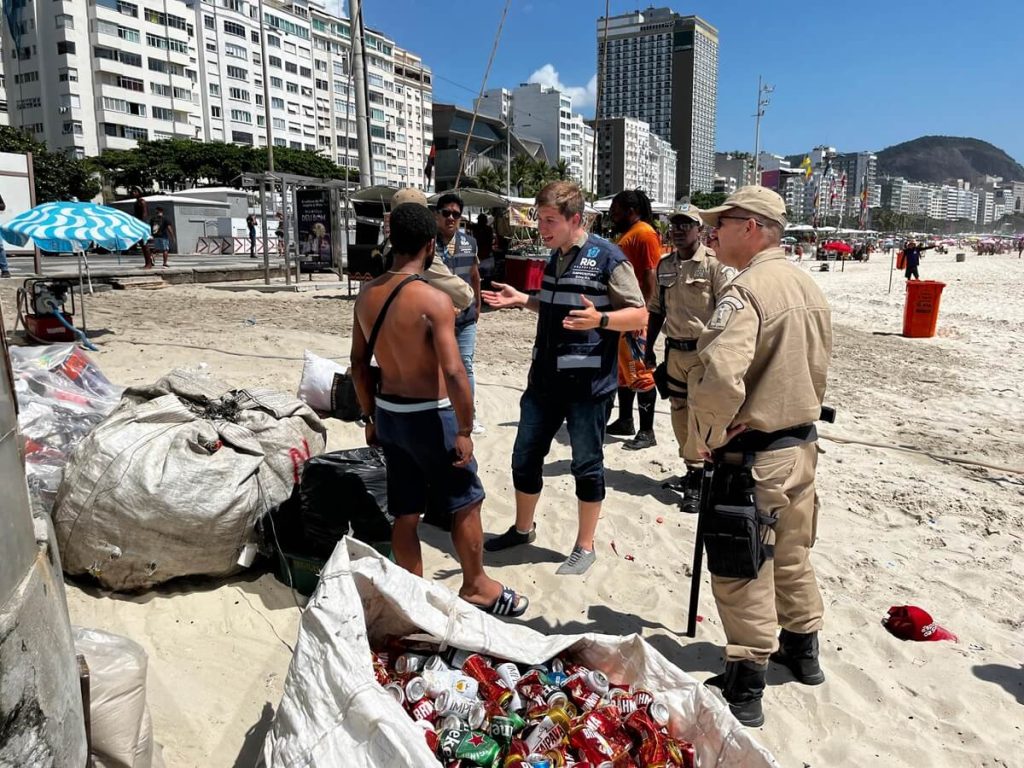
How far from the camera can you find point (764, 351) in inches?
95.2

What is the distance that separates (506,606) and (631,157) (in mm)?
135321

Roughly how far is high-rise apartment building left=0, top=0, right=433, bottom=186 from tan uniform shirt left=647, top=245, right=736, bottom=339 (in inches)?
1929

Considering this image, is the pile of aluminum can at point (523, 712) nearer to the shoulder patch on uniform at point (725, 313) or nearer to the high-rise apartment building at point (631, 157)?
the shoulder patch on uniform at point (725, 313)

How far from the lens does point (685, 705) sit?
2.16 m

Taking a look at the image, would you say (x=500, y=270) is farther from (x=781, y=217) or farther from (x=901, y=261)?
(x=901, y=261)

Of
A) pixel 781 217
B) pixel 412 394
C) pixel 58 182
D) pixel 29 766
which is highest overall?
pixel 58 182

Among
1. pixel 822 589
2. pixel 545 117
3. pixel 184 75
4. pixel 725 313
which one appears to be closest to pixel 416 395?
pixel 725 313

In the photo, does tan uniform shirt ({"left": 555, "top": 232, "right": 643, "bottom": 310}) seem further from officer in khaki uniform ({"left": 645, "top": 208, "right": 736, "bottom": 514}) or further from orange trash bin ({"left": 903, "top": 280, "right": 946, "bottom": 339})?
orange trash bin ({"left": 903, "top": 280, "right": 946, "bottom": 339})

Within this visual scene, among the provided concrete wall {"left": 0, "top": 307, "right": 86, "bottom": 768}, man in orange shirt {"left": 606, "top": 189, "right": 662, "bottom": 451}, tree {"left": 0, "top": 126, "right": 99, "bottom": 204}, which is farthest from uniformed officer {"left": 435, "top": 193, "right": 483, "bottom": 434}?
tree {"left": 0, "top": 126, "right": 99, "bottom": 204}

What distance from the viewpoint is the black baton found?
2.62 metres

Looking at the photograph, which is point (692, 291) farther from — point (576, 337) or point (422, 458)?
point (422, 458)

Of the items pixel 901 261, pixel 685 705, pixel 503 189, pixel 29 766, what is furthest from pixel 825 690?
pixel 503 189

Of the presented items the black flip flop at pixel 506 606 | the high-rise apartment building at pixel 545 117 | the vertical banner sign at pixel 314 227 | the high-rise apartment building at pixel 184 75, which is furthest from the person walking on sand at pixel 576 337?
the high-rise apartment building at pixel 545 117

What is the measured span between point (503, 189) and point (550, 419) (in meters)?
76.5
